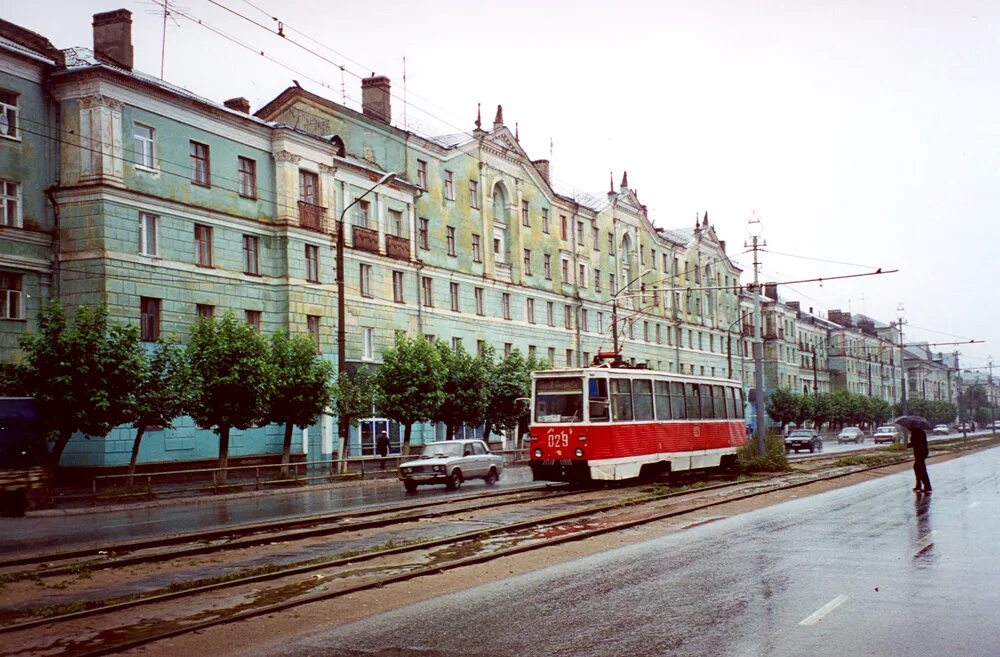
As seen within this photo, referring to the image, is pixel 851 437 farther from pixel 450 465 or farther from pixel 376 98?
Answer: pixel 450 465

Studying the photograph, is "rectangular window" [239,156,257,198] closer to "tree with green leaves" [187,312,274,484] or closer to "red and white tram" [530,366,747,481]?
"tree with green leaves" [187,312,274,484]

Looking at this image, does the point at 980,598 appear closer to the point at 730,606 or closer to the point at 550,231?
the point at 730,606

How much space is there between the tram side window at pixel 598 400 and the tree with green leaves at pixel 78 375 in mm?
12131

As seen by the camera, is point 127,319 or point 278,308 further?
point 278,308

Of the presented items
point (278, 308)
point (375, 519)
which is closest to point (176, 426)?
point (278, 308)

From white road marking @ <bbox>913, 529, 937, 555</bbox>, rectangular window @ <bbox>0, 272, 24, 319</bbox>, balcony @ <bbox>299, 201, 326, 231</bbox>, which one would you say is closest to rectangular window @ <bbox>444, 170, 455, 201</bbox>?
balcony @ <bbox>299, 201, 326, 231</bbox>

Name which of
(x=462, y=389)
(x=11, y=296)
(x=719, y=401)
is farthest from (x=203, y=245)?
(x=719, y=401)

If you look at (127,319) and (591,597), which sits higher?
(127,319)

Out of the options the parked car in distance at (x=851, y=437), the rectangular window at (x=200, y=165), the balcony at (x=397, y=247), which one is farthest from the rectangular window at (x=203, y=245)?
the parked car in distance at (x=851, y=437)

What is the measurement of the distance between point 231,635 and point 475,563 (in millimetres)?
4492

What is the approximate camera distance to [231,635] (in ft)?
28.9

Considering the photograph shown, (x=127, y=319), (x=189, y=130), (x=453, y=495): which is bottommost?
(x=453, y=495)

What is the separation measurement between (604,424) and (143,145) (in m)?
19.2

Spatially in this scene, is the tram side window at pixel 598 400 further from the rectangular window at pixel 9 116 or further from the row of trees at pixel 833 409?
the row of trees at pixel 833 409
